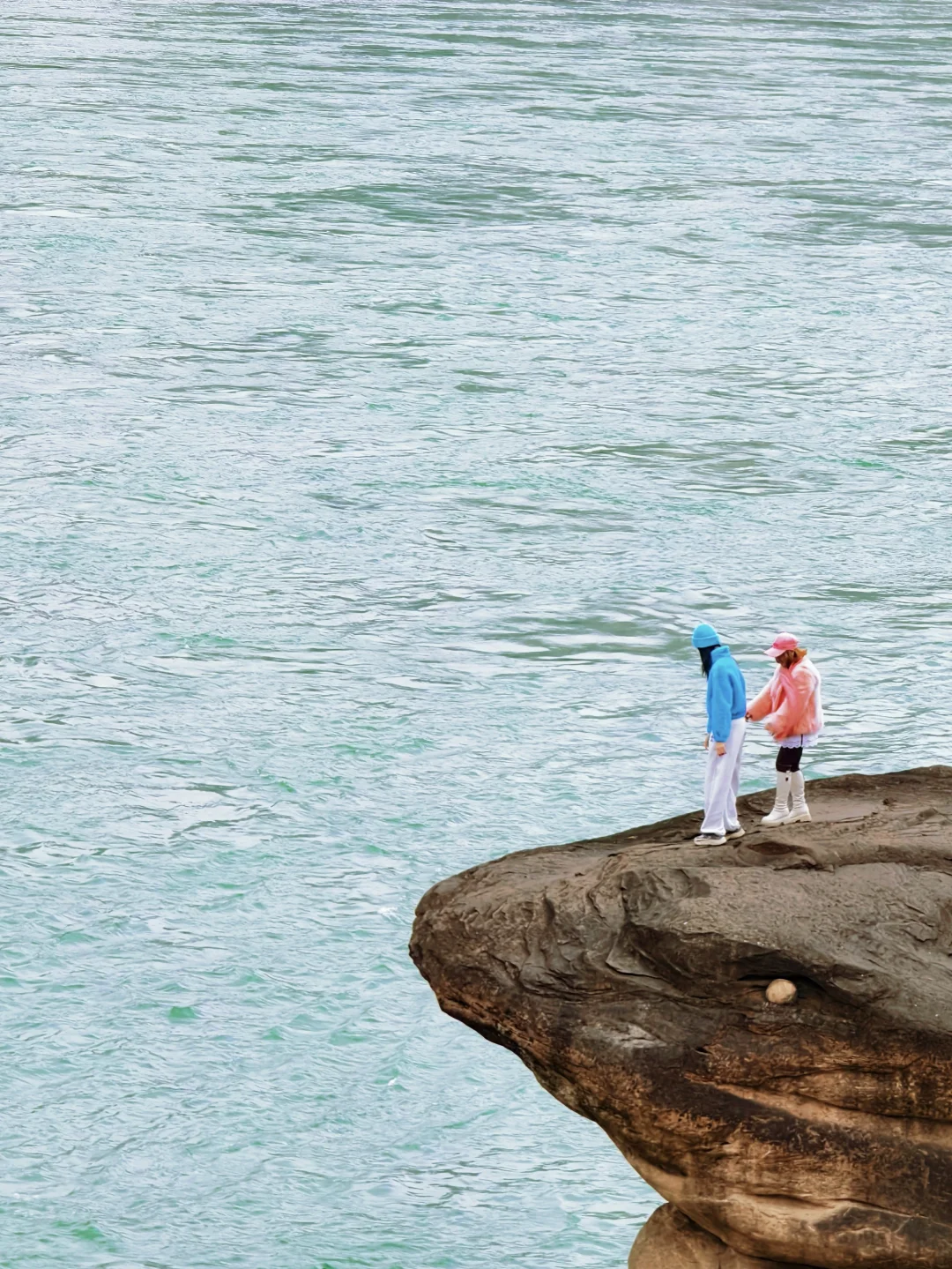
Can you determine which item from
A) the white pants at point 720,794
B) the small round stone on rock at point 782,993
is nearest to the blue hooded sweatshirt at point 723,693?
the white pants at point 720,794

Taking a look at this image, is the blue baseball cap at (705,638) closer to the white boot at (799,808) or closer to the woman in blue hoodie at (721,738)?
the woman in blue hoodie at (721,738)

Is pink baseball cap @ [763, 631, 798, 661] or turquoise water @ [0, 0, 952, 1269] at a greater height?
pink baseball cap @ [763, 631, 798, 661]

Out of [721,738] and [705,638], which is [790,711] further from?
[705,638]

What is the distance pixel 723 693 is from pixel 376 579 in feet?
33.3

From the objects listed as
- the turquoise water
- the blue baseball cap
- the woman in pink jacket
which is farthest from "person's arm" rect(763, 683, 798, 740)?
the turquoise water

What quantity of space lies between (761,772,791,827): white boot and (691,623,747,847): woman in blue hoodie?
148 millimetres

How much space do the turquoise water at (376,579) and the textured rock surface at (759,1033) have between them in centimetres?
295

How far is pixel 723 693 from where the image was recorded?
8.23 meters

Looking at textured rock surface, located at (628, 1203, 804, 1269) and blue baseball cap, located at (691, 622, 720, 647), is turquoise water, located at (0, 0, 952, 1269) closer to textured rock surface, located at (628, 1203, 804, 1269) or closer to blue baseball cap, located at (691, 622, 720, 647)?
textured rock surface, located at (628, 1203, 804, 1269)

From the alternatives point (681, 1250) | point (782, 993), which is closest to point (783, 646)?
point (782, 993)

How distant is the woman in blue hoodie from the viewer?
8.00m

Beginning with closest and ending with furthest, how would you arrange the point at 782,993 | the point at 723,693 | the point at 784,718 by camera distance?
the point at 782,993
the point at 723,693
the point at 784,718

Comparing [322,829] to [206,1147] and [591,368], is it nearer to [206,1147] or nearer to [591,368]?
[206,1147]

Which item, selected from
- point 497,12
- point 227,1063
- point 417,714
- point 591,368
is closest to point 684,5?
point 497,12
